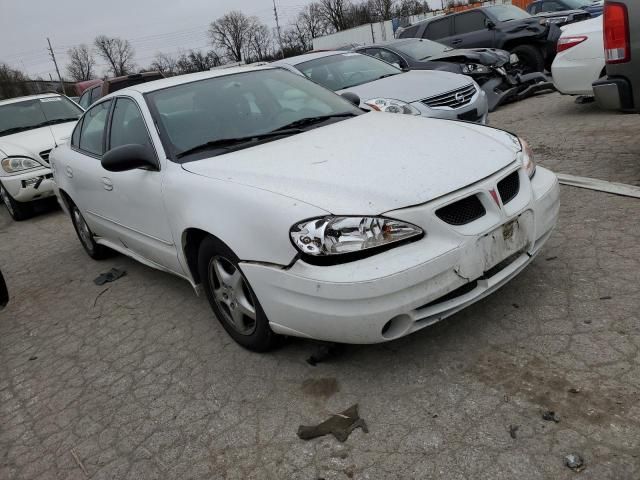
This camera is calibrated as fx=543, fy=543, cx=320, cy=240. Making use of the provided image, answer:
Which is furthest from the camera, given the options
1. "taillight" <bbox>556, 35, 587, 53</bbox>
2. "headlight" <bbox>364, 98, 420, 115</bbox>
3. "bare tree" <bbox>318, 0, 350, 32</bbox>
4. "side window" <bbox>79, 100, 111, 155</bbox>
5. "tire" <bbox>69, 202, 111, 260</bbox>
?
"bare tree" <bbox>318, 0, 350, 32</bbox>

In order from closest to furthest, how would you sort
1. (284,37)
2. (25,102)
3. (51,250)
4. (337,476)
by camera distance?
1. (337,476)
2. (51,250)
3. (25,102)
4. (284,37)

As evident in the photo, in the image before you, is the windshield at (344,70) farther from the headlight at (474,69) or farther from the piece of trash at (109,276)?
the piece of trash at (109,276)

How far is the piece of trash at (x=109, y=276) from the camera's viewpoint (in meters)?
4.77

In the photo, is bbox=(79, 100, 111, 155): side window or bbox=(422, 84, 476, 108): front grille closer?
bbox=(79, 100, 111, 155): side window

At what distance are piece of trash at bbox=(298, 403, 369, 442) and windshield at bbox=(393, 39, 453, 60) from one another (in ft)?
27.9

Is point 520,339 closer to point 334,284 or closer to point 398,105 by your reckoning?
point 334,284

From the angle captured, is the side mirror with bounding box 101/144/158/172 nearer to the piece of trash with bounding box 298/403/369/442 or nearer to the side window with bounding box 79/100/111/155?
the side window with bounding box 79/100/111/155

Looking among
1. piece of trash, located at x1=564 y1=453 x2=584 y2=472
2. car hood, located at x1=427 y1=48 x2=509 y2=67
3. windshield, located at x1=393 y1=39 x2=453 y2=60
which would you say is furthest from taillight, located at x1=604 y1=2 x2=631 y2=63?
windshield, located at x1=393 y1=39 x2=453 y2=60

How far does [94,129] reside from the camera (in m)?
4.56

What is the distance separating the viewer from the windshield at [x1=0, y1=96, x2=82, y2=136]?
8617mm

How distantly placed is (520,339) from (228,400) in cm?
150

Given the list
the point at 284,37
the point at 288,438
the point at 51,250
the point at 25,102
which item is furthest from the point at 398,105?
the point at 284,37

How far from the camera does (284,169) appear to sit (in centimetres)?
281

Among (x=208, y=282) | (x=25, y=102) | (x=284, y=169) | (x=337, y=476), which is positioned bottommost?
(x=337, y=476)
